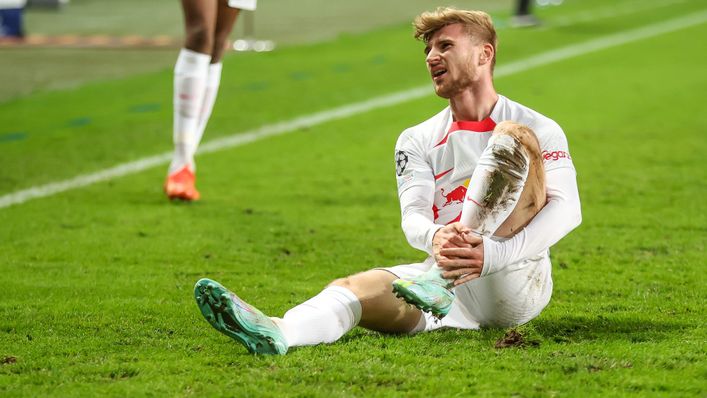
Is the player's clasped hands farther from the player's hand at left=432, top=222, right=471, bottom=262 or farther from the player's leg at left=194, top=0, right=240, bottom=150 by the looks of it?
the player's leg at left=194, top=0, right=240, bottom=150

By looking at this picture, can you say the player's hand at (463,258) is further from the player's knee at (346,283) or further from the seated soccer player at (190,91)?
the seated soccer player at (190,91)

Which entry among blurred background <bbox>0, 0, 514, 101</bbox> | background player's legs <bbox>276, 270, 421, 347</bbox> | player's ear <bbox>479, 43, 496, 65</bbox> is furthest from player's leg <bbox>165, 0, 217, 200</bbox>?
blurred background <bbox>0, 0, 514, 101</bbox>

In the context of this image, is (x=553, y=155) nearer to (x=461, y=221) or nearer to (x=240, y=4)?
(x=461, y=221)

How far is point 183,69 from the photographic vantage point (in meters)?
6.86

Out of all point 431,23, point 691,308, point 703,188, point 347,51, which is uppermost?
point 431,23

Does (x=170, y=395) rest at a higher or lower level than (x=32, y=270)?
higher

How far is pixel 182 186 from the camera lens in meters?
6.84

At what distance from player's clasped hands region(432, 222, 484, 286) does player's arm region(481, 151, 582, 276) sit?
0.03 meters

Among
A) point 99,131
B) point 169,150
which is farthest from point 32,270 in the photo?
point 99,131

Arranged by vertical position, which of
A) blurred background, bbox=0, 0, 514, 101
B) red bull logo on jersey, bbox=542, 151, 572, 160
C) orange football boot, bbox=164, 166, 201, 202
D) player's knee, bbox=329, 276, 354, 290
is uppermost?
red bull logo on jersey, bbox=542, 151, 572, 160

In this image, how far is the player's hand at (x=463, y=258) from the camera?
3768 mm

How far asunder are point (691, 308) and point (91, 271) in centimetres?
238

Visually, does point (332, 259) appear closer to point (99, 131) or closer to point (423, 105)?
point (99, 131)

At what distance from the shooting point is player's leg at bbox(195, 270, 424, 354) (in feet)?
12.0
